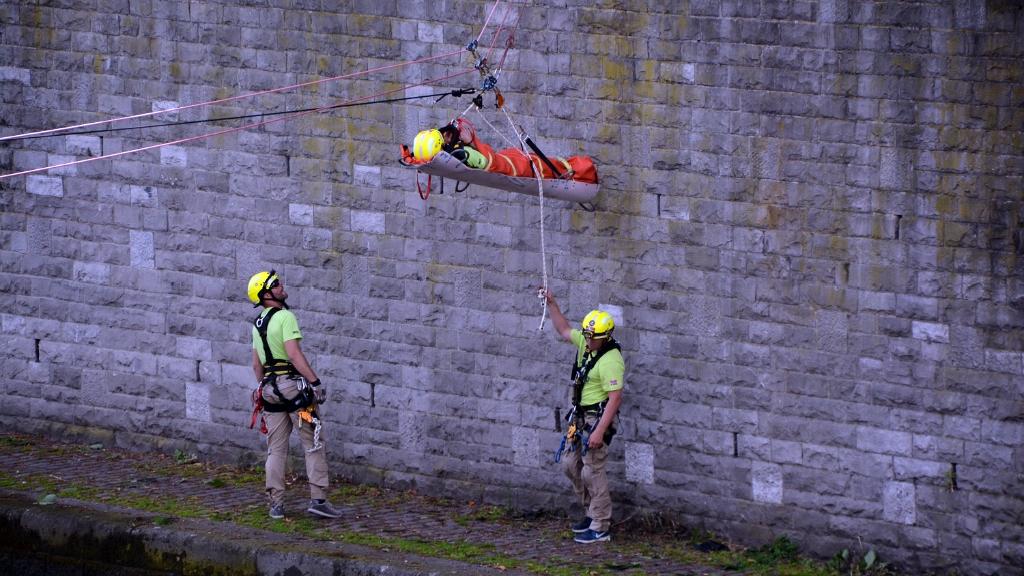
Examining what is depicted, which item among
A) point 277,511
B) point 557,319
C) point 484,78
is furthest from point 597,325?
point 277,511

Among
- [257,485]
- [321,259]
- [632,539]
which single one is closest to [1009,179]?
[632,539]

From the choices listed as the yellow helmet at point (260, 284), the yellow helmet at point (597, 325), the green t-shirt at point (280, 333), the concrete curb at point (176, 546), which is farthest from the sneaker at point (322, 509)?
the yellow helmet at point (597, 325)

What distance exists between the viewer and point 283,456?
40.0 feet

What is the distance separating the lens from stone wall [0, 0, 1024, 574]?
35.2ft

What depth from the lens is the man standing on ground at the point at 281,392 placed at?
11906 mm

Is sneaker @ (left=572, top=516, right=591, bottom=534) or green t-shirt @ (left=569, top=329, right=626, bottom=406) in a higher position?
green t-shirt @ (left=569, top=329, right=626, bottom=406)

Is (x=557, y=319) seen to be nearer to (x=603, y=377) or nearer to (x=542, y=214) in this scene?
(x=603, y=377)

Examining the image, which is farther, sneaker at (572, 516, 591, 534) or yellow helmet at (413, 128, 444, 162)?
sneaker at (572, 516, 591, 534)

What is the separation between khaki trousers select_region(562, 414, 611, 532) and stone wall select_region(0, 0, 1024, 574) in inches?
19.1

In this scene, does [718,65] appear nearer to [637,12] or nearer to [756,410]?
[637,12]

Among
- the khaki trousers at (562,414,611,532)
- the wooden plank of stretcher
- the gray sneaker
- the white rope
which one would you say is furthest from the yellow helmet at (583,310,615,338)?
the gray sneaker

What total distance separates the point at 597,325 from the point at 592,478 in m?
1.18

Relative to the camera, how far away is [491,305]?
497 inches

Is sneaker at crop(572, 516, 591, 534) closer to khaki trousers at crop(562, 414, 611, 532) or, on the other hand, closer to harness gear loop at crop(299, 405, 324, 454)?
khaki trousers at crop(562, 414, 611, 532)
